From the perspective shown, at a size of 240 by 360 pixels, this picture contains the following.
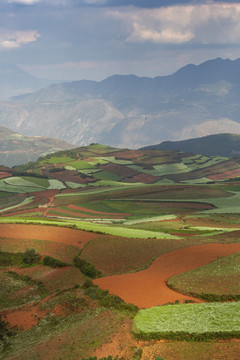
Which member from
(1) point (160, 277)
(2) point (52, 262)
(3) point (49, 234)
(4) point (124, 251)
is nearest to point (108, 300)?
(1) point (160, 277)

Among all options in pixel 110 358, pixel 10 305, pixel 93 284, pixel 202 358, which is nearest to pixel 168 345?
pixel 202 358

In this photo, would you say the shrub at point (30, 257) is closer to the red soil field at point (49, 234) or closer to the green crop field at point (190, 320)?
the red soil field at point (49, 234)

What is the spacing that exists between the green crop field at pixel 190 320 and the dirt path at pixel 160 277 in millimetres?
→ 3237

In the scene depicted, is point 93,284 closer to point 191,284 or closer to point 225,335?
point 191,284

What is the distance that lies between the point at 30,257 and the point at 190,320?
31.1m

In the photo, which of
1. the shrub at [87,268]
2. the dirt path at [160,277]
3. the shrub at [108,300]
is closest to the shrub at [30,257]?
the shrub at [87,268]

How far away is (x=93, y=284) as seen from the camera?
42250 millimetres

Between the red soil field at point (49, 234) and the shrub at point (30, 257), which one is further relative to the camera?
the red soil field at point (49, 234)

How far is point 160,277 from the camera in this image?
146 ft

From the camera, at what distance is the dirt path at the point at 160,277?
1476 inches

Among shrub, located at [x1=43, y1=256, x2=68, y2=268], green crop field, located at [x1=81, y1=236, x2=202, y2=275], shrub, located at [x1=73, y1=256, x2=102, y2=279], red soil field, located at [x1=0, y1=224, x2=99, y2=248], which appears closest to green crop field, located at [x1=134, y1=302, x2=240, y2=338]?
green crop field, located at [x1=81, y1=236, x2=202, y2=275]

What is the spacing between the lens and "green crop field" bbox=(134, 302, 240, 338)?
28.2 m

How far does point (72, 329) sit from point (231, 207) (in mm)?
94042

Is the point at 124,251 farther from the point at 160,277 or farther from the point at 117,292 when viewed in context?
the point at 117,292
